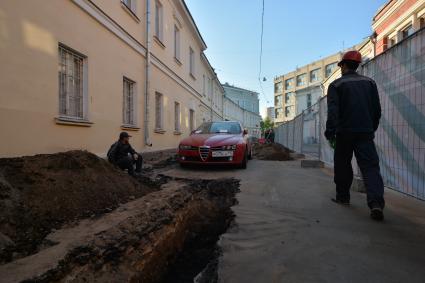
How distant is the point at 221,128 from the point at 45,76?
5393 millimetres

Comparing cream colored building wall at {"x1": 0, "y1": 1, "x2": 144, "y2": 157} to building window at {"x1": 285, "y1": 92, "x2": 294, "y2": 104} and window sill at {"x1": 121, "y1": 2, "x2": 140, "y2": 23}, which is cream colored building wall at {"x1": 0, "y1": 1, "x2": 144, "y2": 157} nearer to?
window sill at {"x1": 121, "y1": 2, "x2": 140, "y2": 23}

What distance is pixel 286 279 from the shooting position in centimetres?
216

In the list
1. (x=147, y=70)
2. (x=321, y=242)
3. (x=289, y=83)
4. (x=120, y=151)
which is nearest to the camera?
(x=321, y=242)

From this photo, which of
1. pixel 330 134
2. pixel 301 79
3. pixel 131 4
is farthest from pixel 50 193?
pixel 301 79

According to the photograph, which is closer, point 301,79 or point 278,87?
point 301,79

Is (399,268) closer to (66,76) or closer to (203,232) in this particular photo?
(203,232)

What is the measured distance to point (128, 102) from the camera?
Result: 9.97 meters

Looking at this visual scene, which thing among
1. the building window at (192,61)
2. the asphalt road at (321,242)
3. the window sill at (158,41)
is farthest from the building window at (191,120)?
the asphalt road at (321,242)

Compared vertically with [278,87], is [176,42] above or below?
below

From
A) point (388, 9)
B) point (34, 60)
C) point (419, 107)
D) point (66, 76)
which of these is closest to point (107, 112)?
point (66, 76)

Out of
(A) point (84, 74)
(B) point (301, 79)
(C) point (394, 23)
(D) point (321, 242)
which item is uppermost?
(B) point (301, 79)

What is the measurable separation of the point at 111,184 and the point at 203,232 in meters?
2.04

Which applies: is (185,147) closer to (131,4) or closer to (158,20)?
(131,4)

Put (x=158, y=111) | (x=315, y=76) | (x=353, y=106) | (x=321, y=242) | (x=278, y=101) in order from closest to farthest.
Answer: (x=321, y=242) < (x=353, y=106) < (x=158, y=111) < (x=315, y=76) < (x=278, y=101)
